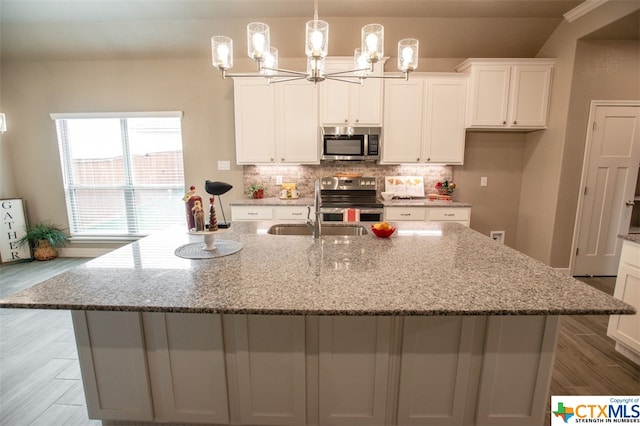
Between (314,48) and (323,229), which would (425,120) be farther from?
(314,48)

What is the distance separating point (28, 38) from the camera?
142 inches

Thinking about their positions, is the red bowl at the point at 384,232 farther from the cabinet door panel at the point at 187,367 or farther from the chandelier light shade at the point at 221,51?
Answer: the chandelier light shade at the point at 221,51

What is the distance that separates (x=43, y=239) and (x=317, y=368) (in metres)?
4.78

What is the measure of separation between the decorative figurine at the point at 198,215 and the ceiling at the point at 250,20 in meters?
2.64

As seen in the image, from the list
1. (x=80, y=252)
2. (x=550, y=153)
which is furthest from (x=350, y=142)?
(x=80, y=252)

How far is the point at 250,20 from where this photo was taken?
10.9 feet

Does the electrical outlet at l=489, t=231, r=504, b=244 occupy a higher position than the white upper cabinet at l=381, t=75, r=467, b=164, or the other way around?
the white upper cabinet at l=381, t=75, r=467, b=164

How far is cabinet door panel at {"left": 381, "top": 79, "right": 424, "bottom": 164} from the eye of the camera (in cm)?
358

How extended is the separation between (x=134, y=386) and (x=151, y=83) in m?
3.82

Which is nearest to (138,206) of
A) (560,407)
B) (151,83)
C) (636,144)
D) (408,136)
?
(151,83)

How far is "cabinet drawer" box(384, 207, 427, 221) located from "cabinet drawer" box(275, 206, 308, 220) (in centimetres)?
99

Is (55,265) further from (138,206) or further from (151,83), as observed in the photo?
(151,83)

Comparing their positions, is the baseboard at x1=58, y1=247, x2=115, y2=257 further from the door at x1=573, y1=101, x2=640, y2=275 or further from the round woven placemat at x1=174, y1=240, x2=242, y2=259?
the door at x1=573, y1=101, x2=640, y2=275

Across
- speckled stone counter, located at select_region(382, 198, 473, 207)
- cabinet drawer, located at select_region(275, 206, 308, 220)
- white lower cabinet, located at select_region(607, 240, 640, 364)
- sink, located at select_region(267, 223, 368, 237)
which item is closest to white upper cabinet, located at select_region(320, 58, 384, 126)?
speckled stone counter, located at select_region(382, 198, 473, 207)
